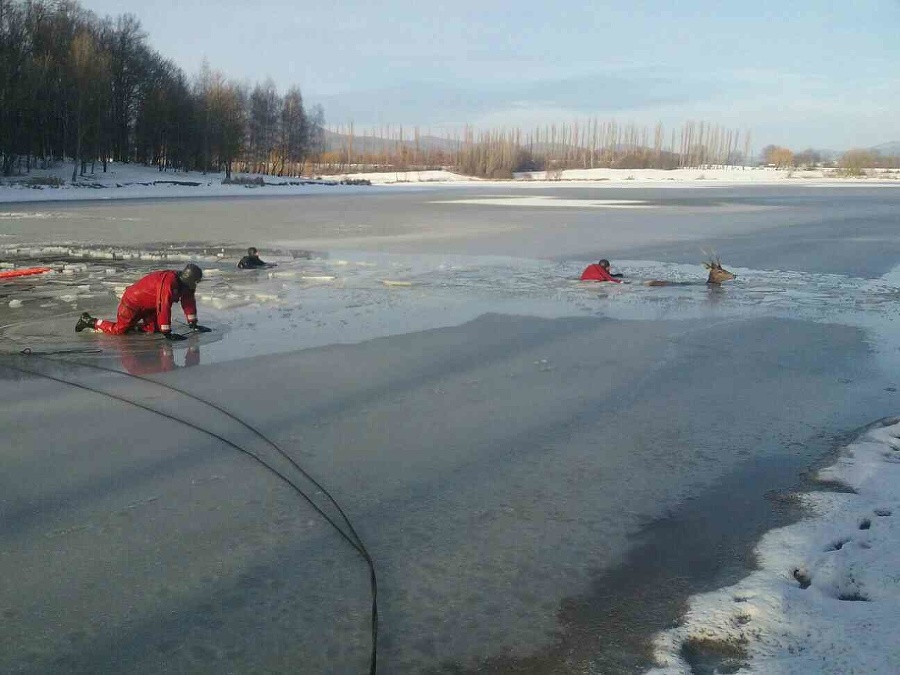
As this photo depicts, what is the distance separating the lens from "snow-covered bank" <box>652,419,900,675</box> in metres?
2.70

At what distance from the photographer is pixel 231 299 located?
408 inches

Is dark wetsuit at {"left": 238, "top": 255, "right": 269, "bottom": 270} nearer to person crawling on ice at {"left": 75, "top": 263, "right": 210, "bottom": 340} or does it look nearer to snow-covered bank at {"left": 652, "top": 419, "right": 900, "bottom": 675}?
person crawling on ice at {"left": 75, "top": 263, "right": 210, "bottom": 340}

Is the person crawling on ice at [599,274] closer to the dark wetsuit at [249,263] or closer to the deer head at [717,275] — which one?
the deer head at [717,275]

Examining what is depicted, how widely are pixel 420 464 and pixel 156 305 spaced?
4.37 m

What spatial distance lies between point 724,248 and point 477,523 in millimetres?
14905

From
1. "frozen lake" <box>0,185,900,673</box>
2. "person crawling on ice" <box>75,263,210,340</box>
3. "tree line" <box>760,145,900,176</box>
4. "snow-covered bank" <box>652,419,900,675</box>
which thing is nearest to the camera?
"snow-covered bank" <box>652,419,900,675</box>

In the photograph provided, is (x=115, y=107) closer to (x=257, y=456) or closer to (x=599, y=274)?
(x=599, y=274)

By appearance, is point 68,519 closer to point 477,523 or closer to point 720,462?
point 477,523

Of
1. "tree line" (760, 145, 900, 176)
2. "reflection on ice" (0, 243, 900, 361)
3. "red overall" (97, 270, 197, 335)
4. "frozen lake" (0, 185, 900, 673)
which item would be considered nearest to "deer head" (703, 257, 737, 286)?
"reflection on ice" (0, 243, 900, 361)

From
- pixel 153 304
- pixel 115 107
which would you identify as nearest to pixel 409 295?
pixel 153 304

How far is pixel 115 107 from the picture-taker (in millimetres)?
57094

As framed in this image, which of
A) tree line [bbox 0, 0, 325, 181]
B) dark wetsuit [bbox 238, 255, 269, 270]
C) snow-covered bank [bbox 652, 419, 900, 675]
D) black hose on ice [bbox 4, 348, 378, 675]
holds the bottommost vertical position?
black hose on ice [bbox 4, 348, 378, 675]

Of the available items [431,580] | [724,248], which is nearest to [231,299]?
[431,580]

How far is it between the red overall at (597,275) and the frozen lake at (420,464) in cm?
34
